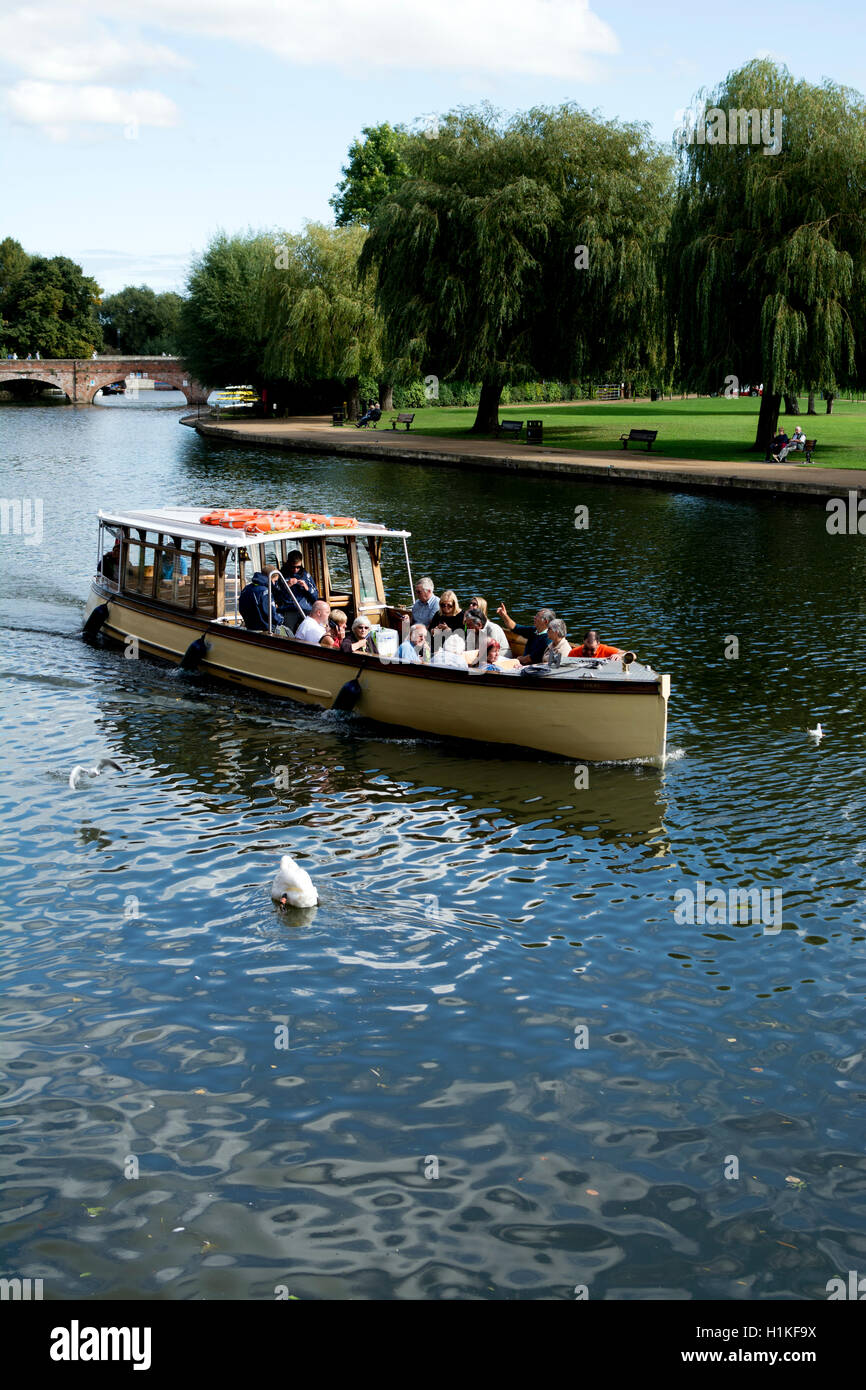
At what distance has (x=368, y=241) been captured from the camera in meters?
58.2

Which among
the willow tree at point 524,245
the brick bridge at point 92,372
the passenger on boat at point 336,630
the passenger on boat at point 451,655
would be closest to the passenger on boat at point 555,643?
the passenger on boat at point 451,655

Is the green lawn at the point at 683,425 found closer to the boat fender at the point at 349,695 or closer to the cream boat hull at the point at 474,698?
the cream boat hull at the point at 474,698

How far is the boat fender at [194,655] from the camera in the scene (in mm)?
22078

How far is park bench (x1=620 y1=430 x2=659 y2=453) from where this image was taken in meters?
57.9

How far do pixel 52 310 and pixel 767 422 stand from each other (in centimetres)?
11521

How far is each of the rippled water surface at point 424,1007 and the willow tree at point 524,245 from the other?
36675 millimetres

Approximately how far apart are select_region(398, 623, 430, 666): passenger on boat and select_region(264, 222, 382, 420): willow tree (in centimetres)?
5608

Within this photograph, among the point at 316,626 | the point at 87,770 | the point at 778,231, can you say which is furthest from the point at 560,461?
the point at 87,770

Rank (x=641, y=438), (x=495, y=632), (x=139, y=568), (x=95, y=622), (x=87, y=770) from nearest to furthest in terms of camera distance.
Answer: (x=87, y=770) < (x=495, y=632) < (x=139, y=568) < (x=95, y=622) < (x=641, y=438)

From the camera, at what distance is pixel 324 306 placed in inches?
2911

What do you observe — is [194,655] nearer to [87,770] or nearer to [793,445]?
[87,770]

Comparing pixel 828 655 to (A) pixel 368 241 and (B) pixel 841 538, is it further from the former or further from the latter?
(A) pixel 368 241

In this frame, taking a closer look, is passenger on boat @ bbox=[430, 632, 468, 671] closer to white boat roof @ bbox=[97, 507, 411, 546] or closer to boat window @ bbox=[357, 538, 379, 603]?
white boat roof @ bbox=[97, 507, 411, 546]
